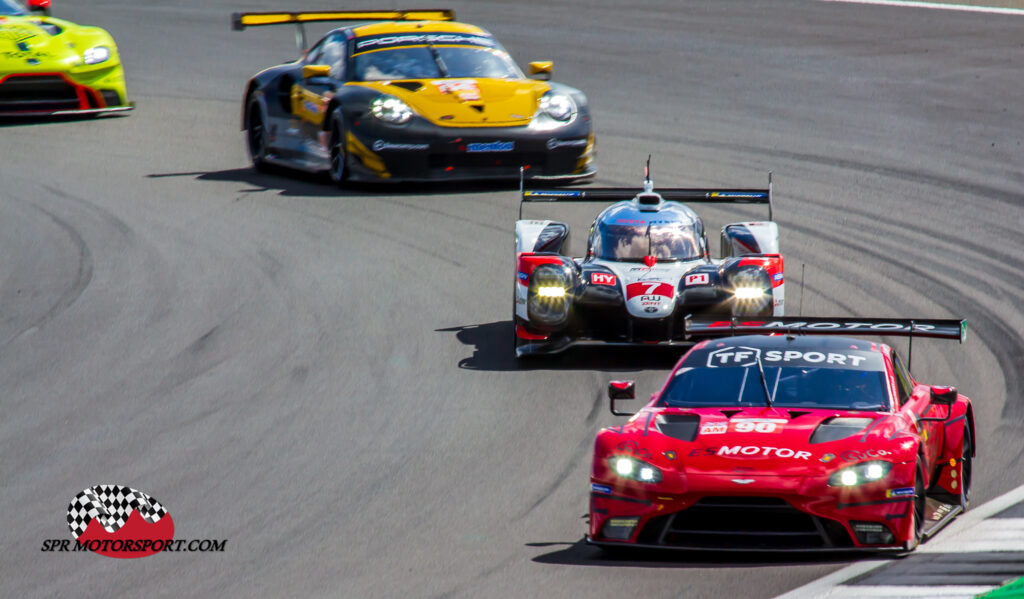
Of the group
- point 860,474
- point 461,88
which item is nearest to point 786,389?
point 860,474

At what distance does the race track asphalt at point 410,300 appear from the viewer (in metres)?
8.53

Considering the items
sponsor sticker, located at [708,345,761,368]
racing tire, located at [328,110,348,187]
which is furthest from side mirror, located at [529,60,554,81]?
sponsor sticker, located at [708,345,761,368]

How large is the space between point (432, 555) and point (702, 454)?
1.42m

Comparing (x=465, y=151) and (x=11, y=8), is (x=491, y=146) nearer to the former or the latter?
(x=465, y=151)

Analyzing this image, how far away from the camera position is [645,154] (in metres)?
19.7

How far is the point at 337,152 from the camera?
18.1 m

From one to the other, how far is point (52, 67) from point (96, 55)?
536 mm

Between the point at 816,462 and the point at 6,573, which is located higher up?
the point at 816,462

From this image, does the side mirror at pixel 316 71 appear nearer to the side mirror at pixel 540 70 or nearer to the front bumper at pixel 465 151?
the front bumper at pixel 465 151

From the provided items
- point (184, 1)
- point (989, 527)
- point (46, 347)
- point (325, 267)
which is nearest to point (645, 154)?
point (325, 267)

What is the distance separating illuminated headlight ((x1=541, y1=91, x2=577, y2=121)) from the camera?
1742cm

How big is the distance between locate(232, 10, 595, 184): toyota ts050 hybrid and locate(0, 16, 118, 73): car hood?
7.79 feet

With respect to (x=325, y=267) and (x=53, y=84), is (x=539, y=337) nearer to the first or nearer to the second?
(x=325, y=267)

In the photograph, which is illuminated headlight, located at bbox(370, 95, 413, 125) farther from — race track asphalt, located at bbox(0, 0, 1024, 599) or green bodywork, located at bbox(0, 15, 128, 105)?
green bodywork, located at bbox(0, 15, 128, 105)
